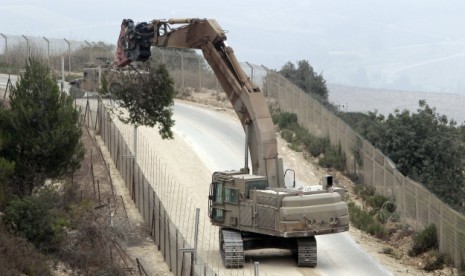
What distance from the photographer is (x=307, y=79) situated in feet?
240

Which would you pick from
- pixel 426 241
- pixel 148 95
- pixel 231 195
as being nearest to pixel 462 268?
pixel 426 241

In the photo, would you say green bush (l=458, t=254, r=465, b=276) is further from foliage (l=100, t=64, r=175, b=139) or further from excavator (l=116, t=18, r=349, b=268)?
foliage (l=100, t=64, r=175, b=139)

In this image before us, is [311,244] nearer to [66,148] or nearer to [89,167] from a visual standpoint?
[66,148]

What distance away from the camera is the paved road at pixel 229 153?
35.9 meters

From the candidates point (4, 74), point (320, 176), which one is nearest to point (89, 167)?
point (320, 176)

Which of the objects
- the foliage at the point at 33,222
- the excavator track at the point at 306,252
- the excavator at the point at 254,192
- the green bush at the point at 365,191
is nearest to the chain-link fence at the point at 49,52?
the green bush at the point at 365,191

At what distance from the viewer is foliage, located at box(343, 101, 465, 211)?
47031mm

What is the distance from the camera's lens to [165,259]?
36344 mm

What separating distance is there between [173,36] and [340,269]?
899 centimetres

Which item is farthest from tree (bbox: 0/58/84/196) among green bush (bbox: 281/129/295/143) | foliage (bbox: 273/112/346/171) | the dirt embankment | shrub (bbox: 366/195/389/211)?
green bush (bbox: 281/129/295/143)

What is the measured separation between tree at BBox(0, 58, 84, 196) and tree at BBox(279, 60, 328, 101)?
103 feet

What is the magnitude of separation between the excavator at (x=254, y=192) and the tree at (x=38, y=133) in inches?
237

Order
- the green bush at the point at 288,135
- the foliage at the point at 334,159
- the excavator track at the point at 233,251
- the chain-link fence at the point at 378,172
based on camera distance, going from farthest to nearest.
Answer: the green bush at the point at 288,135 → the foliage at the point at 334,159 → the chain-link fence at the point at 378,172 → the excavator track at the point at 233,251

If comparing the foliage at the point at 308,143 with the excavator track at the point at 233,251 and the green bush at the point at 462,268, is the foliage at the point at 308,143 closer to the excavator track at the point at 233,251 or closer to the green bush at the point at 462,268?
the green bush at the point at 462,268
